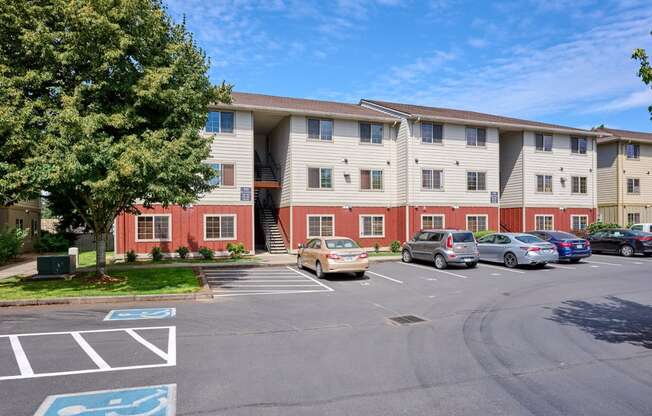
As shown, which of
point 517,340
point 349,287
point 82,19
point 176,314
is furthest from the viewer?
point 349,287

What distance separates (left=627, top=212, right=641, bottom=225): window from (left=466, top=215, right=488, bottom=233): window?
15.1 metres

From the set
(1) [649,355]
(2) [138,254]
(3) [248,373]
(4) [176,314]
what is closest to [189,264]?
(2) [138,254]

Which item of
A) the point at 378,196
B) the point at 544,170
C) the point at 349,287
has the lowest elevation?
the point at 349,287

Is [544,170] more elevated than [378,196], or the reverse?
[544,170]

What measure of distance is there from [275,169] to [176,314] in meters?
19.2

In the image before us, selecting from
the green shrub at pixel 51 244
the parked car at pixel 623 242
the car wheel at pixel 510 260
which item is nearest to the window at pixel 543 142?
the parked car at pixel 623 242

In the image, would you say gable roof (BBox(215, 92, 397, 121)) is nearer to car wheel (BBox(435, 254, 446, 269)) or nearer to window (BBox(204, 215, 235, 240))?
window (BBox(204, 215, 235, 240))

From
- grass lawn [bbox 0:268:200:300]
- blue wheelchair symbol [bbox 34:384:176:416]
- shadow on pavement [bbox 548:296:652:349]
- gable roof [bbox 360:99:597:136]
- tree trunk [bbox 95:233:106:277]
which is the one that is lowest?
shadow on pavement [bbox 548:296:652:349]

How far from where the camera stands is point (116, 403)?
4.92 meters

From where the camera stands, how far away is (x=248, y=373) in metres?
5.95

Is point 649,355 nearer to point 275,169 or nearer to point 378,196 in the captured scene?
point 378,196

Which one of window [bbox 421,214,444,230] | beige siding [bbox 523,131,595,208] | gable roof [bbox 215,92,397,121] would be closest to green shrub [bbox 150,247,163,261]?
gable roof [bbox 215,92,397,121]

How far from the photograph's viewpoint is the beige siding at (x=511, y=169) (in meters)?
30.4

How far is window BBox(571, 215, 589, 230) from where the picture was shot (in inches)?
1244
